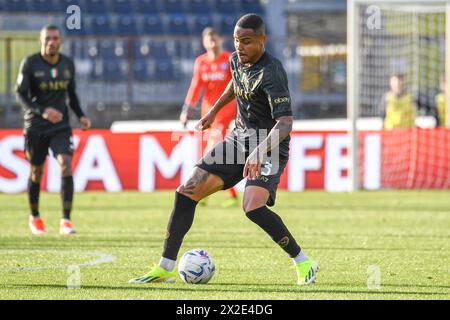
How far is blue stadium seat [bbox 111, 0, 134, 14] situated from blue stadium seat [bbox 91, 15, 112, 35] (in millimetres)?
322

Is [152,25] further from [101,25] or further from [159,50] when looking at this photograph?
[159,50]

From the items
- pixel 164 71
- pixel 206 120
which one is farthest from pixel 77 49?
pixel 206 120

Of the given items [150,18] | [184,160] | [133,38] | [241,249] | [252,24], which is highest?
[150,18]

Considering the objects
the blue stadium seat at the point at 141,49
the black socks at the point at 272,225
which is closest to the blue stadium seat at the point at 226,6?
the blue stadium seat at the point at 141,49

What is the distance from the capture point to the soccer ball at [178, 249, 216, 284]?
7676 millimetres

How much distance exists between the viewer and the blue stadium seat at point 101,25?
2823cm

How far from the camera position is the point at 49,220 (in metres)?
13.5

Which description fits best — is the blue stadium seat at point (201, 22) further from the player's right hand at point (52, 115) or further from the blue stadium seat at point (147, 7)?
the player's right hand at point (52, 115)

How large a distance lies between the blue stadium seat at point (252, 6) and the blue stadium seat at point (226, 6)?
285mm

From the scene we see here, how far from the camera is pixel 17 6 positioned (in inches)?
1102

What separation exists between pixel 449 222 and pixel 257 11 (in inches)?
662

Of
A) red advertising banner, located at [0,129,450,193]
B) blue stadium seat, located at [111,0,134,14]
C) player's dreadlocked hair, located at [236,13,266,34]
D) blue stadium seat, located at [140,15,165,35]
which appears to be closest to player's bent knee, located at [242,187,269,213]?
player's dreadlocked hair, located at [236,13,266,34]

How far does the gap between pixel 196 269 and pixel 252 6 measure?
22.3 m
